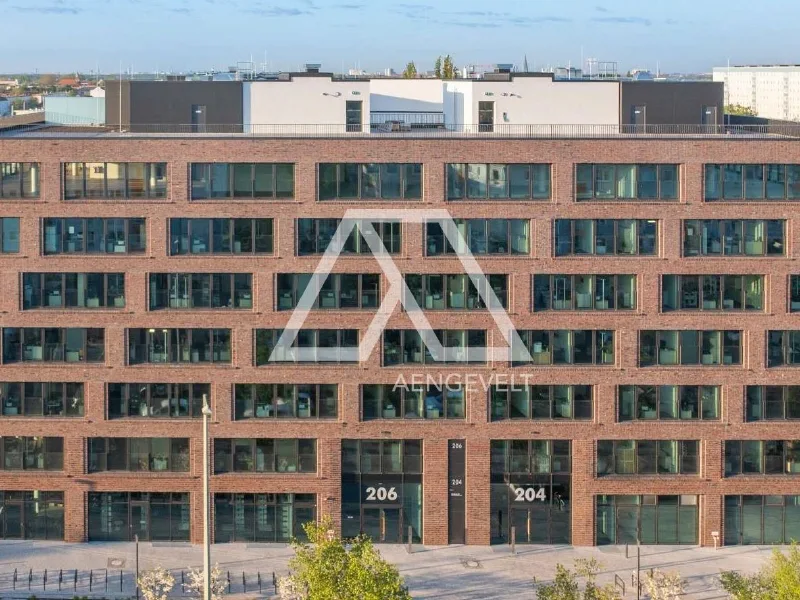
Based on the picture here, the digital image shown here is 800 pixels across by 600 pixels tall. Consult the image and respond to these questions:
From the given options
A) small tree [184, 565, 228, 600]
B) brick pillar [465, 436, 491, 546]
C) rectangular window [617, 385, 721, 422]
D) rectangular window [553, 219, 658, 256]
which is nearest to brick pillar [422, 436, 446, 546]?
brick pillar [465, 436, 491, 546]

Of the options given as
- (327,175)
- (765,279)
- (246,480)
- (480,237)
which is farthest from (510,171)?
(246,480)

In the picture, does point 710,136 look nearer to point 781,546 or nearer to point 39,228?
point 781,546

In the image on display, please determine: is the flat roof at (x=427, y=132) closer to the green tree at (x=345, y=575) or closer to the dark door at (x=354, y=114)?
the dark door at (x=354, y=114)

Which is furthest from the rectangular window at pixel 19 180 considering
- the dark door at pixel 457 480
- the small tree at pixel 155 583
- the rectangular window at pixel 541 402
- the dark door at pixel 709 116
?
the dark door at pixel 709 116

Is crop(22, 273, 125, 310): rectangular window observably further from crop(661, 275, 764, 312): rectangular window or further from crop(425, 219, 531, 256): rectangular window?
crop(661, 275, 764, 312): rectangular window

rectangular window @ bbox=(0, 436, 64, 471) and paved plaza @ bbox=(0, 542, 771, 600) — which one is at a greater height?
rectangular window @ bbox=(0, 436, 64, 471)

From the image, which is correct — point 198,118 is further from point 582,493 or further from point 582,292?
point 582,493

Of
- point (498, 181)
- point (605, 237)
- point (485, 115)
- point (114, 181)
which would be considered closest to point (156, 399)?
point (114, 181)
